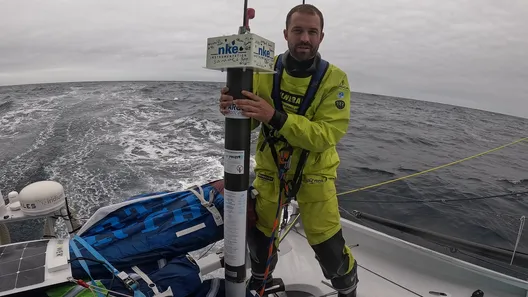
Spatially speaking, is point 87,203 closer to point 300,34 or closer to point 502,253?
point 300,34

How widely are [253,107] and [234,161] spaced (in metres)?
0.31

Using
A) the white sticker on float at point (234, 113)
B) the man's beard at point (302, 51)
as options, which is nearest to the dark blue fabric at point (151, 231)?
the white sticker on float at point (234, 113)

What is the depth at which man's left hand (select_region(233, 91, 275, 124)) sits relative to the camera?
1.51 metres

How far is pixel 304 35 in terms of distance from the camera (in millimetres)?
1811

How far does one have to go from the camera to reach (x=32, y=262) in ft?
5.34

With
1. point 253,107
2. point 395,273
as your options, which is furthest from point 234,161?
point 395,273

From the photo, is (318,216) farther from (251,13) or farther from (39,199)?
(39,199)

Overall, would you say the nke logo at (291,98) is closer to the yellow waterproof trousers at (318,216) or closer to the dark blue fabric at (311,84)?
the dark blue fabric at (311,84)

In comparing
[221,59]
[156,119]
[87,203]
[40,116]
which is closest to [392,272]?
[221,59]

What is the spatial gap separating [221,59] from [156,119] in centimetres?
1322

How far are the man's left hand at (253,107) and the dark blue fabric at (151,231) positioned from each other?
2.40 ft

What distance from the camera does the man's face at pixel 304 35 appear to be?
1.78m

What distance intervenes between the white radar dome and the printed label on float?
1.47 metres

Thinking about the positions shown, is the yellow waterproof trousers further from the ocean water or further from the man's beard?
the ocean water
